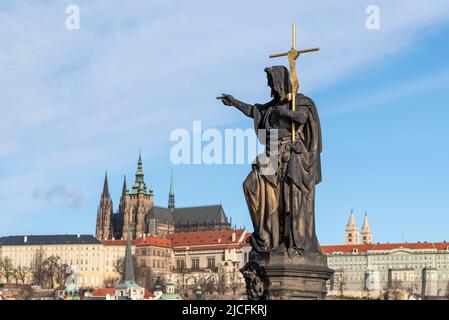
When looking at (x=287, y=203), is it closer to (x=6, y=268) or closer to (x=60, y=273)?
(x=6, y=268)

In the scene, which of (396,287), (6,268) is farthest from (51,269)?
(396,287)

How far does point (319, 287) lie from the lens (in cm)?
977

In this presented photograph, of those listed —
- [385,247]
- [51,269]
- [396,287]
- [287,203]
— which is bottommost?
[396,287]

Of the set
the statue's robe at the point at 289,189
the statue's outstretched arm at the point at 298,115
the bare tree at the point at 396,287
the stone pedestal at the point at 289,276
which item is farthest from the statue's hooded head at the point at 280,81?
the bare tree at the point at 396,287

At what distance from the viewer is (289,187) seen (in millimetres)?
9883

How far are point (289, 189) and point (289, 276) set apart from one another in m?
0.94

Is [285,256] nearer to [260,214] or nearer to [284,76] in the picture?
[260,214]

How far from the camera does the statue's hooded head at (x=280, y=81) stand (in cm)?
1030

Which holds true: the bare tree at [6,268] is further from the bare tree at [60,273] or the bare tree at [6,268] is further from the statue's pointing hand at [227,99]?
the statue's pointing hand at [227,99]

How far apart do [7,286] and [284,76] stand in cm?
15684

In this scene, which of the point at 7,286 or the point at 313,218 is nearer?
the point at 313,218

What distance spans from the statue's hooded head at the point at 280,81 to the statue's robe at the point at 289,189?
203 mm

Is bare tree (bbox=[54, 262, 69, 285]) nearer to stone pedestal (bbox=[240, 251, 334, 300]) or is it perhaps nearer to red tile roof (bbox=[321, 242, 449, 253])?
red tile roof (bbox=[321, 242, 449, 253])
